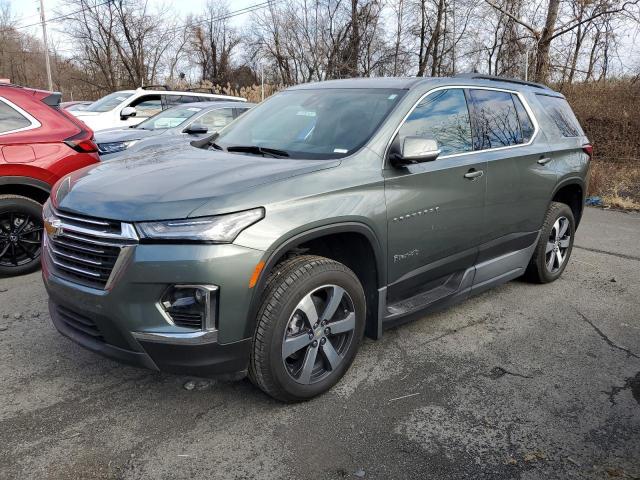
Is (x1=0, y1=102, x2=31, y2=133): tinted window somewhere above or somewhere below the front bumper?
above

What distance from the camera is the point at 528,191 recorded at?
4324 millimetres

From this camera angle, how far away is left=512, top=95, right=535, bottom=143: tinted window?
4430mm

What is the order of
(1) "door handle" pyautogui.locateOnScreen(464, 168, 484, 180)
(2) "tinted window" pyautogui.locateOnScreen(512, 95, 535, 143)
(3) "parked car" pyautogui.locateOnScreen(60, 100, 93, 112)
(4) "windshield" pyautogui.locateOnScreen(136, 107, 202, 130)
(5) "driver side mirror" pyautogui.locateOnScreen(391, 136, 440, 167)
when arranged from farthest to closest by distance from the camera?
(3) "parked car" pyautogui.locateOnScreen(60, 100, 93, 112)
(4) "windshield" pyautogui.locateOnScreen(136, 107, 202, 130)
(2) "tinted window" pyautogui.locateOnScreen(512, 95, 535, 143)
(1) "door handle" pyautogui.locateOnScreen(464, 168, 484, 180)
(5) "driver side mirror" pyautogui.locateOnScreen(391, 136, 440, 167)

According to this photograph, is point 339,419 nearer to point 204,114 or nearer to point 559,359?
point 559,359

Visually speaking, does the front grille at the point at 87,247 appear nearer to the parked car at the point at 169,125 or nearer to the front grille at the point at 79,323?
the front grille at the point at 79,323

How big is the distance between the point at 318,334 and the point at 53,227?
157 cm

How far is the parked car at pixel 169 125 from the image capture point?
819cm

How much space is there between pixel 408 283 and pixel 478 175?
39.1 inches

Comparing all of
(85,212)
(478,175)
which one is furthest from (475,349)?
(85,212)

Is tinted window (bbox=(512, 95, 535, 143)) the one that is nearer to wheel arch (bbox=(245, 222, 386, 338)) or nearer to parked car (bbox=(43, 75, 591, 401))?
parked car (bbox=(43, 75, 591, 401))

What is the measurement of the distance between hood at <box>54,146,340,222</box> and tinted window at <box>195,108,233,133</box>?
19.0ft

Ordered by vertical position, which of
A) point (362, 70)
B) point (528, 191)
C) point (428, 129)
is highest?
point (362, 70)

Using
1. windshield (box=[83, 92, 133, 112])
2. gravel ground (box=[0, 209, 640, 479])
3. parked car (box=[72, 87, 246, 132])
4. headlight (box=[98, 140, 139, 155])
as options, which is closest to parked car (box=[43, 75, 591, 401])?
gravel ground (box=[0, 209, 640, 479])

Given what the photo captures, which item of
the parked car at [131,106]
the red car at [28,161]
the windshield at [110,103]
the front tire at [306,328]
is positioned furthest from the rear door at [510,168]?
the windshield at [110,103]
